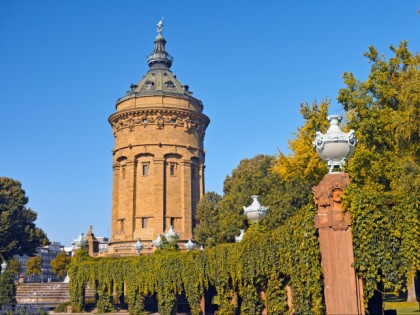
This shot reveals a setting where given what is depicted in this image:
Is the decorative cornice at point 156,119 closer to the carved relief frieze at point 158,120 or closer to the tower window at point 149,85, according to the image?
the carved relief frieze at point 158,120

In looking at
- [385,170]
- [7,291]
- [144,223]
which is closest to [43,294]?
[7,291]

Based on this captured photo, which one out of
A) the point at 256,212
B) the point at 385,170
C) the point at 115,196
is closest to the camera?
the point at 256,212

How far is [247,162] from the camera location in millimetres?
52781

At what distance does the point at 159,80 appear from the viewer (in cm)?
5628

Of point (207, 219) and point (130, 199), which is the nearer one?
point (207, 219)

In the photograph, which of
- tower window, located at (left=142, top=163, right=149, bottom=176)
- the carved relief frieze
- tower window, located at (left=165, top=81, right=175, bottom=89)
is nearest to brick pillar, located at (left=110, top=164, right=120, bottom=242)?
tower window, located at (left=142, top=163, right=149, bottom=176)

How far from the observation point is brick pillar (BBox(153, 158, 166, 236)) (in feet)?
167

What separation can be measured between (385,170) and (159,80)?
35.1m

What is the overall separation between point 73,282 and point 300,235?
24181 mm

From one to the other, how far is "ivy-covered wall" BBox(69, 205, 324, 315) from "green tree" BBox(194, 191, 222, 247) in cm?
1187

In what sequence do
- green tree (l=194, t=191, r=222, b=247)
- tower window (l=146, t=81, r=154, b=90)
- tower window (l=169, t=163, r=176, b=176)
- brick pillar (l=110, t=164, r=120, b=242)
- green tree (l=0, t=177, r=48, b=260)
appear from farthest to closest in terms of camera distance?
1. green tree (l=0, t=177, r=48, b=260)
2. tower window (l=146, t=81, r=154, b=90)
3. brick pillar (l=110, t=164, r=120, b=242)
4. tower window (l=169, t=163, r=176, b=176)
5. green tree (l=194, t=191, r=222, b=247)

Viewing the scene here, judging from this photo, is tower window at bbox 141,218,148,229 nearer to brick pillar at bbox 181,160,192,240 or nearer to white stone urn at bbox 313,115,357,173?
brick pillar at bbox 181,160,192,240

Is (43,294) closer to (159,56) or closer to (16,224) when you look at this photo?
(16,224)

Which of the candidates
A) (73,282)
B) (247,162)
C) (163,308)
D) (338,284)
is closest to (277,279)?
(338,284)
